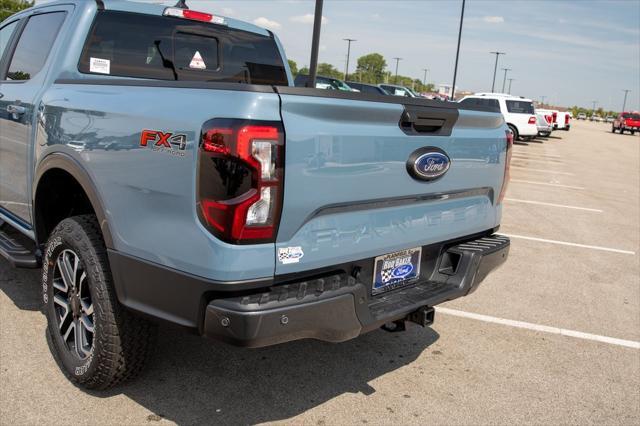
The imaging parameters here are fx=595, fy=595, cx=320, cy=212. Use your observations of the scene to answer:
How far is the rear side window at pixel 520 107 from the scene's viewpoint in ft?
81.1

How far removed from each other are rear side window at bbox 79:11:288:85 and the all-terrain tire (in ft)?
3.87

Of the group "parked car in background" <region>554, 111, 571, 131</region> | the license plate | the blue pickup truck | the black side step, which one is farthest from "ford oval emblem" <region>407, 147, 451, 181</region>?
"parked car in background" <region>554, 111, 571, 131</region>

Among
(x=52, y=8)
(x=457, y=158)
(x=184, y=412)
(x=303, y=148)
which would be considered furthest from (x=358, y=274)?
(x=52, y=8)

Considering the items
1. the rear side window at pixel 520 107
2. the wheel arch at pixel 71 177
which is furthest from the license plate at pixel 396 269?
the rear side window at pixel 520 107

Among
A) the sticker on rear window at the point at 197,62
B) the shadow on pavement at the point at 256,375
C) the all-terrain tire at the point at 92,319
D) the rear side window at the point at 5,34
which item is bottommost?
the shadow on pavement at the point at 256,375

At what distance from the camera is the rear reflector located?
414 centimetres

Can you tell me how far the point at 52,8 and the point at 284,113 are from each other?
100 inches

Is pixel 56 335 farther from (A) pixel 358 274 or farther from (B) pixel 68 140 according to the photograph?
(A) pixel 358 274

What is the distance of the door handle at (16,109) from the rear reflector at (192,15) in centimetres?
113

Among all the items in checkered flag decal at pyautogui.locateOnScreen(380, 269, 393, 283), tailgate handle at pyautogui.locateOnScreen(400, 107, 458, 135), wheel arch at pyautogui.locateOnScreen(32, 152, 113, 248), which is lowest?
checkered flag decal at pyautogui.locateOnScreen(380, 269, 393, 283)

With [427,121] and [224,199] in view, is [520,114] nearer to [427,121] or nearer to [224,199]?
[427,121]

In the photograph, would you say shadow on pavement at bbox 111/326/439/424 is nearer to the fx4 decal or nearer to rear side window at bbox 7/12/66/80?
the fx4 decal

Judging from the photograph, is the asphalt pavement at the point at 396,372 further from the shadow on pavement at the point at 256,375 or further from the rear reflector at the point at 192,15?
the rear reflector at the point at 192,15

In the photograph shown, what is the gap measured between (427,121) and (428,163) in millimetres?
206
